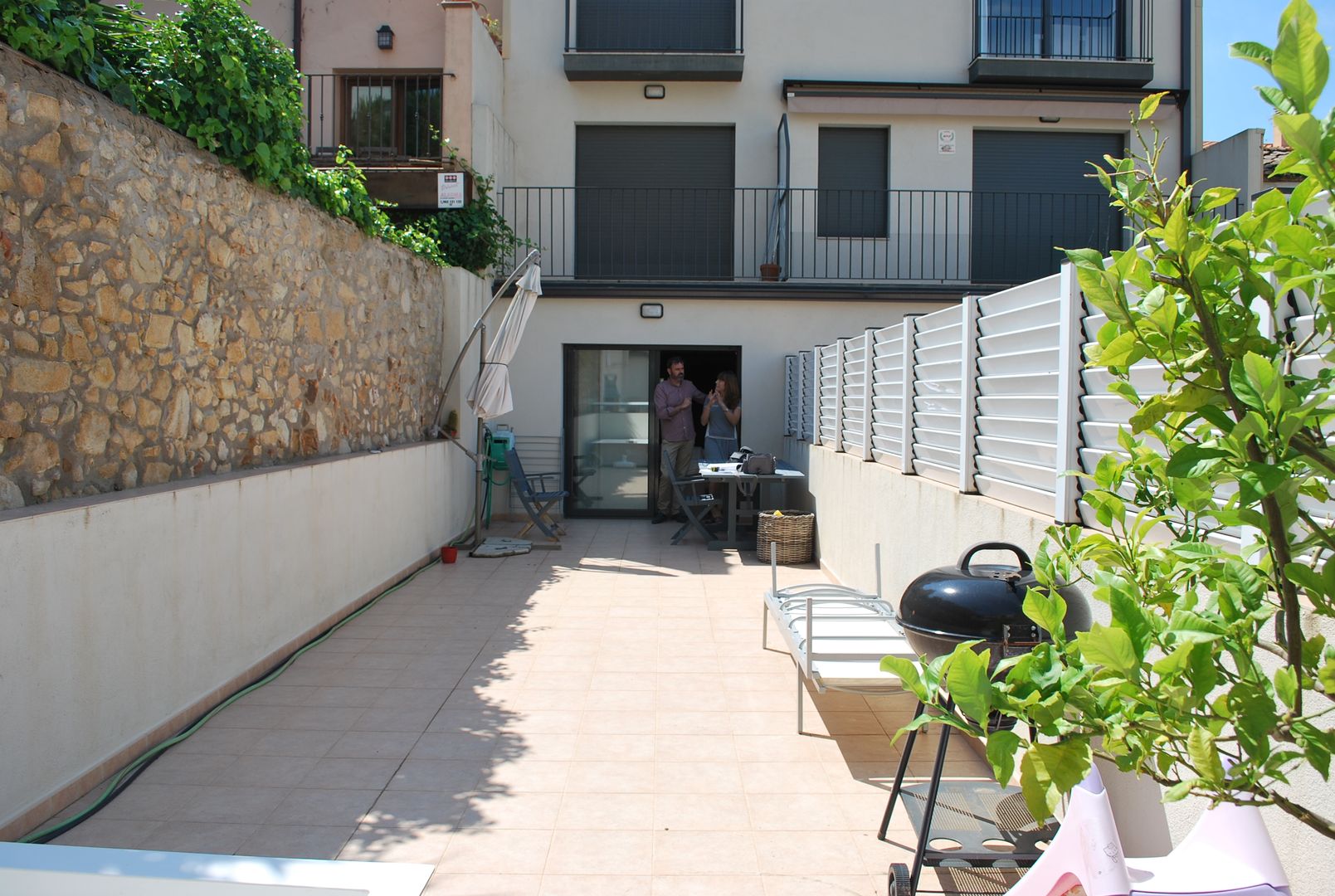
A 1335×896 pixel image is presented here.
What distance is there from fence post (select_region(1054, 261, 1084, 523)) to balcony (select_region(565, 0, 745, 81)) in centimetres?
924

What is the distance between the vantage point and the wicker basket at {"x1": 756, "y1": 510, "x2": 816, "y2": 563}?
8.51 meters

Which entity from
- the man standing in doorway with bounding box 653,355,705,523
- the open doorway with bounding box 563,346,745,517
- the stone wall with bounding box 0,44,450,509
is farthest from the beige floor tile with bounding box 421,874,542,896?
the open doorway with bounding box 563,346,745,517

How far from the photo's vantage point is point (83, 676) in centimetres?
338

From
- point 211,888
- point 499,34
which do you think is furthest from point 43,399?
point 499,34

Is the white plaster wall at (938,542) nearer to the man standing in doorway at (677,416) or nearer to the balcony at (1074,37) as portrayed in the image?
the man standing in doorway at (677,416)

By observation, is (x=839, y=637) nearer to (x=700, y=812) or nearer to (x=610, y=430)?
(x=700, y=812)

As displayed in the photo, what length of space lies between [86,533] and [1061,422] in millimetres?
3381

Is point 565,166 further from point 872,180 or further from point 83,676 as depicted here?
point 83,676

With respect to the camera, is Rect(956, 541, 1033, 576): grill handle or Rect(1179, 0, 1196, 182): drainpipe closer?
Rect(956, 541, 1033, 576): grill handle

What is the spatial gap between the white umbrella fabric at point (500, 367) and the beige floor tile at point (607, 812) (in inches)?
216

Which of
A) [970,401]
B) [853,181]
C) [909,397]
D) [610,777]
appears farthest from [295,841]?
[853,181]

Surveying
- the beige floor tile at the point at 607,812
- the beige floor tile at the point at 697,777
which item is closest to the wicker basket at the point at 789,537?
the beige floor tile at the point at 697,777

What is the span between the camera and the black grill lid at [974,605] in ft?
8.71

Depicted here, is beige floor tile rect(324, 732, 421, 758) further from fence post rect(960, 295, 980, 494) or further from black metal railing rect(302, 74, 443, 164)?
black metal railing rect(302, 74, 443, 164)
